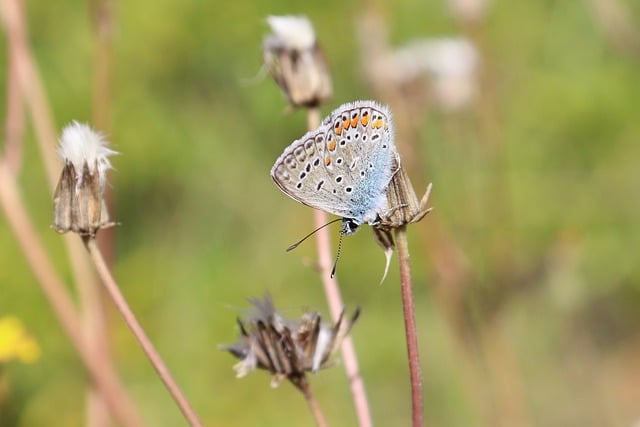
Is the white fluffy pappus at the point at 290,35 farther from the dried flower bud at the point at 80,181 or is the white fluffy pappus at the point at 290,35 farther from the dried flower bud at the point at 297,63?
the dried flower bud at the point at 80,181

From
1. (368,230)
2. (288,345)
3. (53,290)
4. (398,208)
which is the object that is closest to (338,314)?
(288,345)

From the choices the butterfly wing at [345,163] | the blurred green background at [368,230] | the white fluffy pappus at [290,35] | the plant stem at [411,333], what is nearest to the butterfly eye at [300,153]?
the butterfly wing at [345,163]

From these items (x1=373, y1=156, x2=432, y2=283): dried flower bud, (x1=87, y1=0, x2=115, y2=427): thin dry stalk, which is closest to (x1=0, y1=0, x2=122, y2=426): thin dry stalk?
(x1=87, y1=0, x2=115, y2=427): thin dry stalk

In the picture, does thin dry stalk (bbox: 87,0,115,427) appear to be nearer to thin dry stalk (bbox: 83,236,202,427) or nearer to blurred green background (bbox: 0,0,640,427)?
blurred green background (bbox: 0,0,640,427)

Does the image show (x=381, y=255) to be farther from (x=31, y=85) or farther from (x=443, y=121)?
(x=31, y=85)

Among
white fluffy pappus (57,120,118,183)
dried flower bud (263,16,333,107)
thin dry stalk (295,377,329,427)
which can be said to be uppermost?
dried flower bud (263,16,333,107)

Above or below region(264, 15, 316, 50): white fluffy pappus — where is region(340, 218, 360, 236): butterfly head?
below
